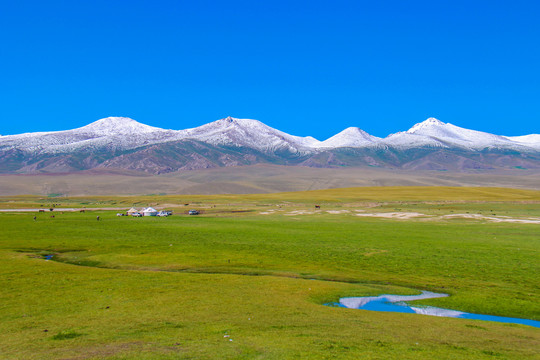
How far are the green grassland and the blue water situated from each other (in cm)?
73

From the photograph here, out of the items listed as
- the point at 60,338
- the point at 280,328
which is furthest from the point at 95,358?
the point at 280,328

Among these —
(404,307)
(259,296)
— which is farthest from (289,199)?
Result: (404,307)

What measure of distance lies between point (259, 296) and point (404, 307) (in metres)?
7.21

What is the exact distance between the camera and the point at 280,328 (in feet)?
55.4

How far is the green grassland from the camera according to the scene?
47.8ft

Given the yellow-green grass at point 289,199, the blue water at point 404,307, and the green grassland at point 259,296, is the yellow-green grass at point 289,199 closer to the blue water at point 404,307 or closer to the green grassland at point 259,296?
the green grassland at point 259,296

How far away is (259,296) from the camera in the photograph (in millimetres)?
22828

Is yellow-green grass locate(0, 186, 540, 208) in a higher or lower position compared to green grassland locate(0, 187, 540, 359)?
higher

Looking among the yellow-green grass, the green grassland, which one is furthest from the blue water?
the yellow-green grass

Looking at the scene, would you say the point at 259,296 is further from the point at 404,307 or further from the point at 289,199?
the point at 289,199

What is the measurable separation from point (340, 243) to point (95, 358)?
115ft

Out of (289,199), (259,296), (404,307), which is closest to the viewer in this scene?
(404,307)

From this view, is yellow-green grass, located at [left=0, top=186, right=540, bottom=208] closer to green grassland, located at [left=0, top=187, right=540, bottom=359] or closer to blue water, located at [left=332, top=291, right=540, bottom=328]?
green grassland, located at [left=0, top=187, right=540, bottom=359]

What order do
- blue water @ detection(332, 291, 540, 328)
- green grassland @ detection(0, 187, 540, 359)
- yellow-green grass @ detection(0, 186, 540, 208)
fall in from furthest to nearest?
yellow-green grass @ detection(0, 186, 540, 208) < blue water @ detection(332, 291, 540, 328) < green grassland @ detection(0, 187, 540, 359)
